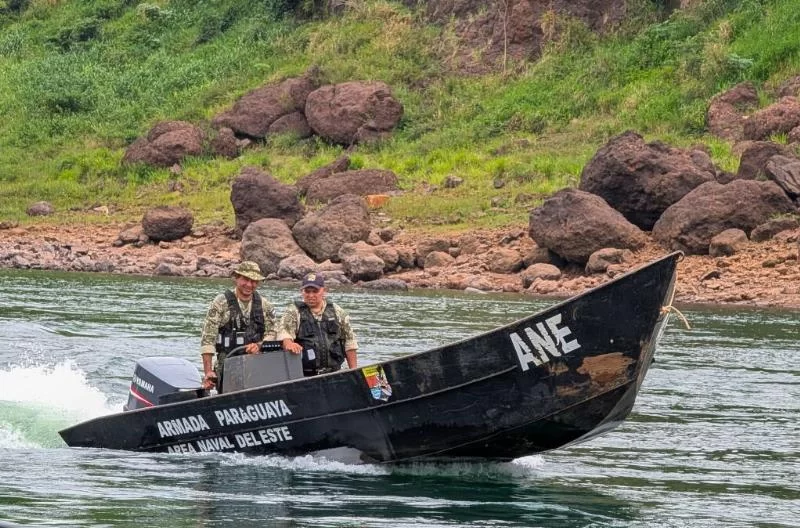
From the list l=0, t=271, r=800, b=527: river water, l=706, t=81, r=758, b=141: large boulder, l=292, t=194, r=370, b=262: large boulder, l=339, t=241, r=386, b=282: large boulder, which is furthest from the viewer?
l=706, t=81, r=758, b=141: large boulder

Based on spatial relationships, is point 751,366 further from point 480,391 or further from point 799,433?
point 480,391

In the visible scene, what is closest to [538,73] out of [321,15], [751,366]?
[321,15]

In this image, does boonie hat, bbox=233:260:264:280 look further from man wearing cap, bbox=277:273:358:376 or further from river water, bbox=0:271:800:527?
river water, bbox=0:271:800:527

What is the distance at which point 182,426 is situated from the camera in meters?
11.9

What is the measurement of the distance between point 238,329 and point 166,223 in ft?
70.3

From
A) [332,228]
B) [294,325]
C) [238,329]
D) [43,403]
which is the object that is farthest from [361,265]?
[294,325]

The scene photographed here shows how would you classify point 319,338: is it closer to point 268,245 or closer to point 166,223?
point 268,245

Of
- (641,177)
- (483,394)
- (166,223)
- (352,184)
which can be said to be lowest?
(166,223)

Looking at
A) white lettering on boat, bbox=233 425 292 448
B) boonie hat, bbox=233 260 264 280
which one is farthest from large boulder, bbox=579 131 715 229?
white lettering on boat, bbox=233 425 292 448

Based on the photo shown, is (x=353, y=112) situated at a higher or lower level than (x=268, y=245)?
higher

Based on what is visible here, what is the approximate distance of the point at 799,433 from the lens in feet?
43.3

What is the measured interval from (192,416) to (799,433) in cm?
520

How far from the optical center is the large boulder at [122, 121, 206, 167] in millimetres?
39719

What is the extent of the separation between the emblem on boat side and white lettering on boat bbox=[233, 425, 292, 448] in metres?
0.86
